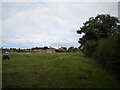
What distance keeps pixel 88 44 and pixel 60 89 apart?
1891 cm

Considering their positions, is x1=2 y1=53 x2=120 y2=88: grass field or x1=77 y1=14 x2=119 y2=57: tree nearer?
x1=2 y1=53 x2=120 y2=88: grass field

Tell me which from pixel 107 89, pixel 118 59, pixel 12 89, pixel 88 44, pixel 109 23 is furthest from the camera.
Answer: pixel 109 23

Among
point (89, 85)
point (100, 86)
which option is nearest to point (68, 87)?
point (89, 85)

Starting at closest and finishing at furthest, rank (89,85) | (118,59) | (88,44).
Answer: (89,85), (118,59), (88,44)

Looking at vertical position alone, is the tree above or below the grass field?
above

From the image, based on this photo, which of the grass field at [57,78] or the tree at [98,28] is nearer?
the grass field at [57,78]

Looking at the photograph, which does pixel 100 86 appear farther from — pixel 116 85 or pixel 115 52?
pixel 115 52

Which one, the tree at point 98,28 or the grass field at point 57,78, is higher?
the tree at point 98,28

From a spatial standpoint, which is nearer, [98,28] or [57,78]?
[57,78]

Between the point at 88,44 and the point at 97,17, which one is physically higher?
the point at 97,17

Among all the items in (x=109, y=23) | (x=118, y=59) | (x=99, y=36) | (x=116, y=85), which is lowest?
(x=116, y=85)

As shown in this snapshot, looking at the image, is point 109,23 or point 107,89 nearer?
point 107,89

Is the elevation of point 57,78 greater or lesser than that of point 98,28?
lesser

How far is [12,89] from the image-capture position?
752 centimetres
